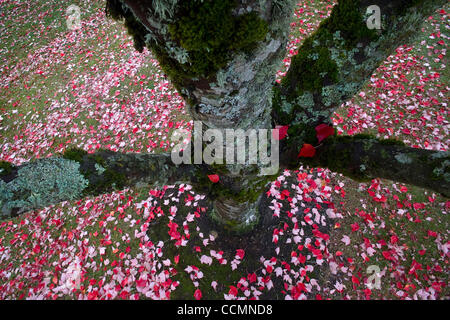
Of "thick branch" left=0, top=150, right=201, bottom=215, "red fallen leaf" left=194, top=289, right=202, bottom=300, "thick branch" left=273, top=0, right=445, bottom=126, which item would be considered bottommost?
"red fallen leaf" left=194, top=289, right=202, bottom=300

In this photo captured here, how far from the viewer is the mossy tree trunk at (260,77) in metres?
1.17

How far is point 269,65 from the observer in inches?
61.1

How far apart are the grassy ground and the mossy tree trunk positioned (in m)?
2.07

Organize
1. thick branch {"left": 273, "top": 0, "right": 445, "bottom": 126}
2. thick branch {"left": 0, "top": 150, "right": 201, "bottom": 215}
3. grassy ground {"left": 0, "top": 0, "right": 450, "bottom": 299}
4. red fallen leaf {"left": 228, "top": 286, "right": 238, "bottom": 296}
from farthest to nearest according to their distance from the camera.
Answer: grassy ground {"left": 0, "top": 0, "right": 450, "bottom": 299} → red fallen leaf {"left": 228, "top": 286, "right": 238, "bottom": 296} → thick branch {"left": 273, "top": 0, "right": 445, "bottom": 126} → thick branch {"left": 0, "top": 150, "right": 201, "bottom": 215}

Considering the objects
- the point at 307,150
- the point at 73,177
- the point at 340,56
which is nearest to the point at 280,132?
the point at 307,150

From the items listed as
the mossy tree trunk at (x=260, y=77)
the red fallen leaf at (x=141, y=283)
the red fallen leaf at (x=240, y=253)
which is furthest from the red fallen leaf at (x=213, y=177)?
the red fallen leaf at (x=141, y=283)

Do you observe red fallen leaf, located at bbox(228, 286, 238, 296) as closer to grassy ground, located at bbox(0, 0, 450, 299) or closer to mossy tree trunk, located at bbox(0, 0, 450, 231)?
grassy ground, located at bbox(0, 0, 450, 299)

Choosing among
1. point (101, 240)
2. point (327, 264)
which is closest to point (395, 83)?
point (327, 264)

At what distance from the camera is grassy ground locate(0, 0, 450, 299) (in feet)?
13.3

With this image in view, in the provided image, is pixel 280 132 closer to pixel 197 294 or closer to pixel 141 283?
pixel 197 294

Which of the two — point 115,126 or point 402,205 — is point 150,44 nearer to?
point 402,205

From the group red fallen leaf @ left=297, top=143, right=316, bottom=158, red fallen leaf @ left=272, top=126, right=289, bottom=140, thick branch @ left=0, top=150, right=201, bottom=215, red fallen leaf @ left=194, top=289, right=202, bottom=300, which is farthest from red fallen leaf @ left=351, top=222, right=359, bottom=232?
thick branch @ left=0, top=150, right=201, bottom=215

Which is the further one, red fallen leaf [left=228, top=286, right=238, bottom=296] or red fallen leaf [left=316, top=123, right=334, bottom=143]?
red fallen leaf [left=228, top=286, right=238, bottom=296]

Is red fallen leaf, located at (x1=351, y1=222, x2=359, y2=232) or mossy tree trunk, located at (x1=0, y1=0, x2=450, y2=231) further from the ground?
mossy tree trunk, located at (x1=0, y1=0, x2=450, y2=231)
